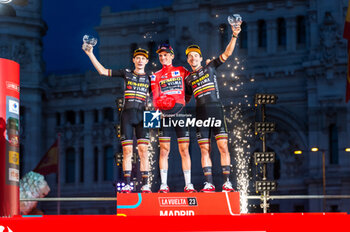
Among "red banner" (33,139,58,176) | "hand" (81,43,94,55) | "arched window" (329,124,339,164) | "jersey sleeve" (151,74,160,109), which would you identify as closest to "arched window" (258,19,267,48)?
"arched window" (329,124,339,164)

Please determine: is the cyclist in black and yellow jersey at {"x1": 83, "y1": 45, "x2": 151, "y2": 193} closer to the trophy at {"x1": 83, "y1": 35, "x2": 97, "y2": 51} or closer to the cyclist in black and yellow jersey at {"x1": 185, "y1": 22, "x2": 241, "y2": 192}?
the trophy at {"x1": 83, "y1": 35, "x2": 97, "y2": 51}

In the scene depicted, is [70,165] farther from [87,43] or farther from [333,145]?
[87,43]

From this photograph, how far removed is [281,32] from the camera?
55.8 m

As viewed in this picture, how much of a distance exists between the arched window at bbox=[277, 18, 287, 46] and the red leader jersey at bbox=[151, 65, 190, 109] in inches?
1597

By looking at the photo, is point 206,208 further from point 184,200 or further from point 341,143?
point 341,143

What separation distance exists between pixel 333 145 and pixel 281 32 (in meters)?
11.5

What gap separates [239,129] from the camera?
49969 mm

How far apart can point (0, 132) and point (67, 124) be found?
44.8 meters

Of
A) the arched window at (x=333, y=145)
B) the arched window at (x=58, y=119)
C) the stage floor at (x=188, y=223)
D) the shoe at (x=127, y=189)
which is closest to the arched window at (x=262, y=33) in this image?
the arched window at (x=333, y=145)

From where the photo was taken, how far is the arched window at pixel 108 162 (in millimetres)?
58431

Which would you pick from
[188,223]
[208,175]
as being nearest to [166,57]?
[208,175]

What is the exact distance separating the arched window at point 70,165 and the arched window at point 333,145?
80.7 ft

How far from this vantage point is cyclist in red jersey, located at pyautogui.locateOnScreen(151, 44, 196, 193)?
15.9 metres

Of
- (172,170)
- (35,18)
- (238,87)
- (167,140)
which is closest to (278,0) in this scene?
(238,87)
